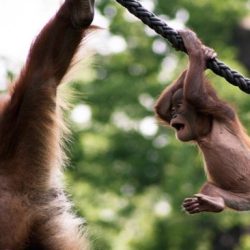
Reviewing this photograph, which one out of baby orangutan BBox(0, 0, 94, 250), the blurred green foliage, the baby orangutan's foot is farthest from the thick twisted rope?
the blurred green foliage

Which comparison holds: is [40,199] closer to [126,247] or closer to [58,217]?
[58,217]

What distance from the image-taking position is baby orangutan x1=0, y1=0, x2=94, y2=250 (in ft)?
25.2

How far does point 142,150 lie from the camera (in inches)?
993

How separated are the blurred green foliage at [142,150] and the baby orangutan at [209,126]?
12.3m

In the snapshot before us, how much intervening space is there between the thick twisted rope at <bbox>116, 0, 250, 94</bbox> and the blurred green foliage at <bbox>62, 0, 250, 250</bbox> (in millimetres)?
12549

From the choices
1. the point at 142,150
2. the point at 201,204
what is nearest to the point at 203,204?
the point at 201,204

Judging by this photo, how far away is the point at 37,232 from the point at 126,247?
47.8 ft

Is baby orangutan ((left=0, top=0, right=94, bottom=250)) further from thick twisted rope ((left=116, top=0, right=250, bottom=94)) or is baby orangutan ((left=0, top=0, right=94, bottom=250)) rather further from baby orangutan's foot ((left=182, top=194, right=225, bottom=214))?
baby orangutan's foot ((left=182, top=194, right=225, bottom=214))

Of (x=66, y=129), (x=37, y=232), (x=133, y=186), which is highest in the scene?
(x=66, y=129)

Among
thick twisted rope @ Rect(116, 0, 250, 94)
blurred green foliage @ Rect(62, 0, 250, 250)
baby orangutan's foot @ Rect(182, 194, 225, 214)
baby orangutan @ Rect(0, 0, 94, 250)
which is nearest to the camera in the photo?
baby orangutan's foot @ Rect(182, 194, 225, 214)

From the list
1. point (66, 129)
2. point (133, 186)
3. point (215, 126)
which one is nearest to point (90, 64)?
point (66, 129)

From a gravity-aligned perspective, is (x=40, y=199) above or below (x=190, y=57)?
below

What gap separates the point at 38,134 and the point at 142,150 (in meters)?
17.5

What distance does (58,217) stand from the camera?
7.89 meters
